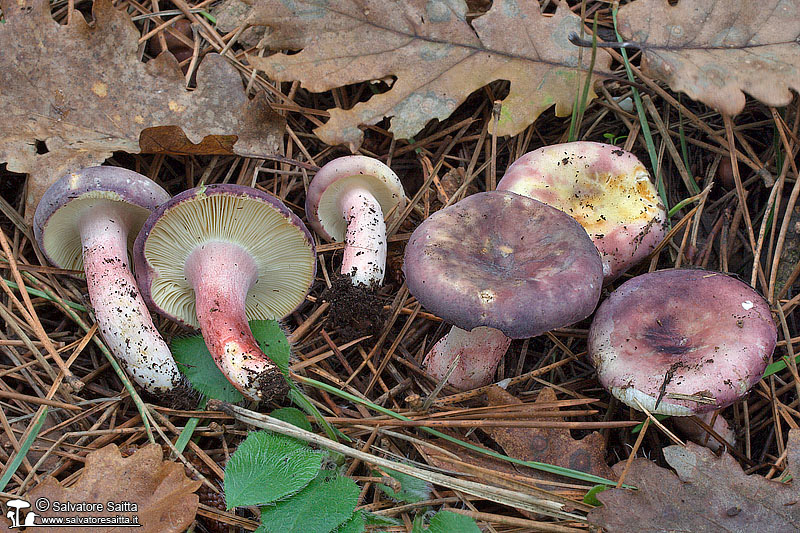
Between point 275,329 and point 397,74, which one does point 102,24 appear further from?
point 275,329

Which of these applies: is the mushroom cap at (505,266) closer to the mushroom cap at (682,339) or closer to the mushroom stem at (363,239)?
the mushroom cap at (682,339)

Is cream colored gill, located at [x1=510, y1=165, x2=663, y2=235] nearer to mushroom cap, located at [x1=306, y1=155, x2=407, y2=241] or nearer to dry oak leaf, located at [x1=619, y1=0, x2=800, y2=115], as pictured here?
dry oak leaf, located at [x1=619, y1=0, x2=800, y2=115]

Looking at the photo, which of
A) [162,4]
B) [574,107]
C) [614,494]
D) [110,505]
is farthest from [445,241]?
[162,4]

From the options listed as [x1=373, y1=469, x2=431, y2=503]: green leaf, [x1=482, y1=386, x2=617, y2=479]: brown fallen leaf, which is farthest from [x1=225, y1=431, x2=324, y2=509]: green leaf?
[x1=482, y1=386, x2=617, y2=479]: brown fallen leaf

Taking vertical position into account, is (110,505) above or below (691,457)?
below

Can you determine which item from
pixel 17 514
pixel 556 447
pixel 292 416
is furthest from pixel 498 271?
pixel 17 514
